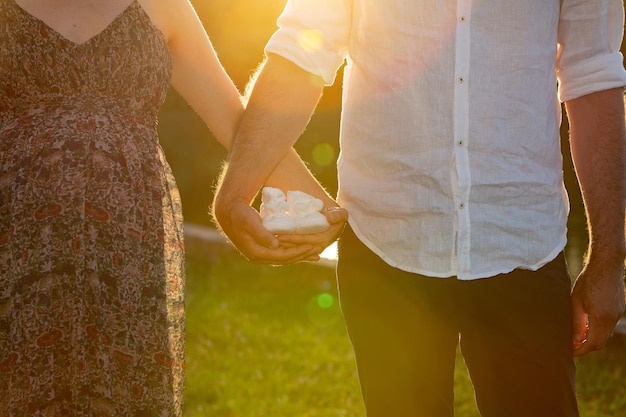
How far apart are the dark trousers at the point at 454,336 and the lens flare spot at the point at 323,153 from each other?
45.4 feet

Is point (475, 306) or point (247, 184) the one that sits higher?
point (247, 184)

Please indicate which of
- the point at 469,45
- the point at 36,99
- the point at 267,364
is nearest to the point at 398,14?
the point at 469,45

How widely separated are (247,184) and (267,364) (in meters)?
4.10

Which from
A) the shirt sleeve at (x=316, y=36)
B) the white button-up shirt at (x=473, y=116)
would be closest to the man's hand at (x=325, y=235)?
the white button-up shirt at (x=473, y=116)

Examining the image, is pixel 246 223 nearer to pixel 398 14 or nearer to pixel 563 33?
pixel 398 14

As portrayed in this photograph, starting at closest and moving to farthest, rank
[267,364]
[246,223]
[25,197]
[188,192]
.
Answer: [246,223] → [25,197] → [267,364] → [188,192]

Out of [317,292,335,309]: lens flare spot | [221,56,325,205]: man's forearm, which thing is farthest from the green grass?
[221,56,325,205]: man's forearm

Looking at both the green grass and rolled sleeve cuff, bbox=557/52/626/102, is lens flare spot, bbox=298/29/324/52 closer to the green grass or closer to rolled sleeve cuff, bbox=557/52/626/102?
rolled sleeve cuff, bbox=557/52/626/102

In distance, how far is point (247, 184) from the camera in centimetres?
247

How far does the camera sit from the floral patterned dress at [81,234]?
2.79m

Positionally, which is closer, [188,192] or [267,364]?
[267,364]

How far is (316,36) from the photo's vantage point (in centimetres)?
247

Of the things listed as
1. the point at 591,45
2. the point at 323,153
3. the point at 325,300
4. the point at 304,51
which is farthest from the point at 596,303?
the point at 323,153

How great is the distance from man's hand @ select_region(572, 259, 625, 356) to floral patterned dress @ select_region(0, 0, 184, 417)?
1252 mm
